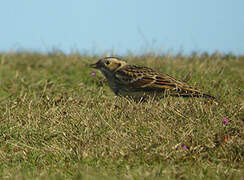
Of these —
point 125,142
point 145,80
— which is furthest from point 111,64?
point 125,142

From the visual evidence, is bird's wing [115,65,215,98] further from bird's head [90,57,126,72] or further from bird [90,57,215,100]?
bird's head [90,57,126,72]

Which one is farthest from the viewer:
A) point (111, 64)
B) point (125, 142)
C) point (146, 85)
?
point (111, 64)

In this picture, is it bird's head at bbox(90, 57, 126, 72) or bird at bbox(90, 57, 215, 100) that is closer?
bird at bbox(90, 57, 215, 100)

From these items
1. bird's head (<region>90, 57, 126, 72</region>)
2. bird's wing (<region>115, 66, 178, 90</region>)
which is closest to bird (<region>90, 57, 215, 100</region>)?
bird's wing (<region>115, 66, 178, 90</region>)

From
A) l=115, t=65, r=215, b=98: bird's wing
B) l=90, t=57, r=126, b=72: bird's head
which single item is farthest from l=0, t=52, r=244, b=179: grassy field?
l=90, t=57, r=126, b=72: bird's head

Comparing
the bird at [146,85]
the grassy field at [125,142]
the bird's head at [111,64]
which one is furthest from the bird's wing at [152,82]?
the bird's head at [111,64]

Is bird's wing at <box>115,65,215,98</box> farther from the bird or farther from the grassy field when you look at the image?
the grassy field

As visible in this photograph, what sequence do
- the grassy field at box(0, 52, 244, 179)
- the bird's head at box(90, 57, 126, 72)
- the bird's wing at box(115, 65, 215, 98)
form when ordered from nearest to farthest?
1. the grassy field at box(0, 52, 244, 179)
2. the bird's wing at box(115, 65, 215, 98)
3. the bird's head at box(90, 57, 126, 72)

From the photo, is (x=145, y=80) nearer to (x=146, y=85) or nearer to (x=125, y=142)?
(x=146, y=85)

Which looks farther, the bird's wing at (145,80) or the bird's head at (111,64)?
the bird's head at (111,64)

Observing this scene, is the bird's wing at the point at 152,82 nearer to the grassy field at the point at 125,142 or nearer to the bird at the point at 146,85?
the bird at the point at 146,85

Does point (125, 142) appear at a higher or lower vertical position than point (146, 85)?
higher

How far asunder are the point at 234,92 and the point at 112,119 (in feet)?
9.21

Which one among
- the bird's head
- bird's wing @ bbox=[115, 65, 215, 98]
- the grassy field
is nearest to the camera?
the grassy field
